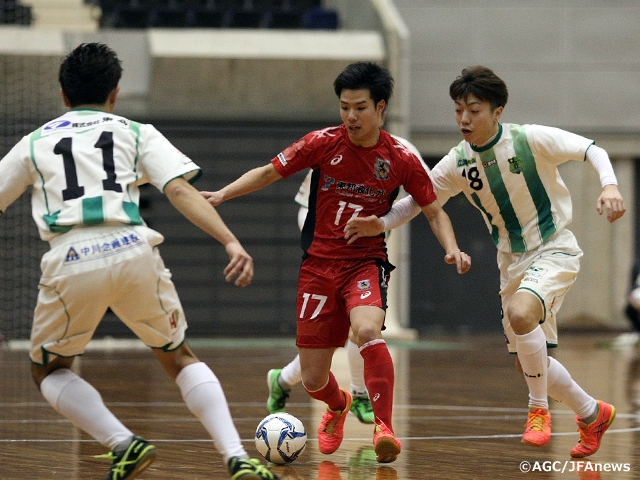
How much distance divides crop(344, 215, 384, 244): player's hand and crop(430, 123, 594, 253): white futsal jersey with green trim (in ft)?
2.22

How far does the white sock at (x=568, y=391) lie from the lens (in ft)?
18.7

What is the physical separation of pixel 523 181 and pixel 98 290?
2638 mm

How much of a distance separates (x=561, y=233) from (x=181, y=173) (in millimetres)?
2459

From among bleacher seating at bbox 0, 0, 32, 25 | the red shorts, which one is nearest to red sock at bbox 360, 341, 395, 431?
the red shorts

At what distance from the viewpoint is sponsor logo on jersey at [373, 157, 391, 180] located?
5652 mm

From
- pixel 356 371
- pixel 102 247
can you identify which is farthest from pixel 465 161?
pixel 102 247

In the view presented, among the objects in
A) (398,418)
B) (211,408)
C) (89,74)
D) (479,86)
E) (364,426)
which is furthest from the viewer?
(398,418)

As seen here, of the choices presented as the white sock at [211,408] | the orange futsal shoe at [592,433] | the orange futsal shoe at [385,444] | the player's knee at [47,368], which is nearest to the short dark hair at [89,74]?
the player's knee at [47,368]

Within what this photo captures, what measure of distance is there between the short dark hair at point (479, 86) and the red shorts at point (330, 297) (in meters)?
0.99

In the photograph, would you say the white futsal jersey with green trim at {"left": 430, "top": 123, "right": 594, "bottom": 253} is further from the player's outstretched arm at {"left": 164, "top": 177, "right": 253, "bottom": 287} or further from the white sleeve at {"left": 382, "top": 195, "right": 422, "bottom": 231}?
the player's outstretched arm at {"left": 164, "top": 177, "right": 253, "bottom": 287}

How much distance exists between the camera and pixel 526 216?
5832 mm

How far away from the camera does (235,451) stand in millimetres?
4098

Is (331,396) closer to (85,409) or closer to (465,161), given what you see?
(465,161)

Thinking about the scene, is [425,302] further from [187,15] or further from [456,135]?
[187,15]
